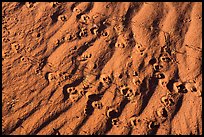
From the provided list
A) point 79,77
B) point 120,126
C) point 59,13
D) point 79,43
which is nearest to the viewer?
point 120,126

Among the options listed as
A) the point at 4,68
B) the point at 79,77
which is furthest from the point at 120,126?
the point at 4,68

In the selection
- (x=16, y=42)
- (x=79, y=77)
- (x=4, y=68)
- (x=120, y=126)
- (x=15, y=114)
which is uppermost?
(x=16, y=42)

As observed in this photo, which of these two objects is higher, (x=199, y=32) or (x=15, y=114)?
(x=199, y=32)

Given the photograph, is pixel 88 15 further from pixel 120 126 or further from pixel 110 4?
pixel 120 126

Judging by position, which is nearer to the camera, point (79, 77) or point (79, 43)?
point (79, 77)

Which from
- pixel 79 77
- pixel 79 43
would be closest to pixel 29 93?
pixel 79 77

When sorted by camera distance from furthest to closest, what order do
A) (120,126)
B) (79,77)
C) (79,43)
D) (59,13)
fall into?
1. (59,13)
2. (79,43)
3. (79,77)
4. (120,126)

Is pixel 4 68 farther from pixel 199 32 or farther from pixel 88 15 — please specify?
pixel 199 32
